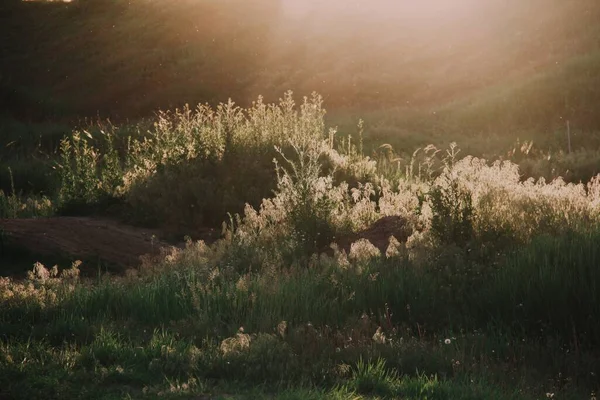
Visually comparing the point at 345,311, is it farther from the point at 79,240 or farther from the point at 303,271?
the point at 79,240

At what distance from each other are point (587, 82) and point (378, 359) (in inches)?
873

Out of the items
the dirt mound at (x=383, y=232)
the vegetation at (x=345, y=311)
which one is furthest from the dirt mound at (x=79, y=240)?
the dirt mound at (x=383, y=232)

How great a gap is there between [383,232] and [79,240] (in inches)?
176

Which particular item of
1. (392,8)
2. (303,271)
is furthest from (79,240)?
(392,8)

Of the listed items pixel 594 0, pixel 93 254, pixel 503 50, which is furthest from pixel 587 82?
pixel 93 254

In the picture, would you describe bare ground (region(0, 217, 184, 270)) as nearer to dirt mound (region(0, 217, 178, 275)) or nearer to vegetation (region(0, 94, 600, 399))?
dirt mound (region(0, 217, 178, 275))

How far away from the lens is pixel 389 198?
38.7ft

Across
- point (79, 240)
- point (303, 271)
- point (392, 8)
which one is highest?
point (392, 8)

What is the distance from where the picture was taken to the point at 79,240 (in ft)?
36.6

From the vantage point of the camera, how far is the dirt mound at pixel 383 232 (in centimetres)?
997

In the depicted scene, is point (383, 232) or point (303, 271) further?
point (383, 232)

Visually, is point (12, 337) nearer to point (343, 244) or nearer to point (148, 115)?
point (343, 244)

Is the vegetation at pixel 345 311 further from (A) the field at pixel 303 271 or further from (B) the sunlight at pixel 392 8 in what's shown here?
(B) the sunlight at pixel 392 8

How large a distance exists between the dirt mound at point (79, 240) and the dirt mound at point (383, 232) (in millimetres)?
2652
